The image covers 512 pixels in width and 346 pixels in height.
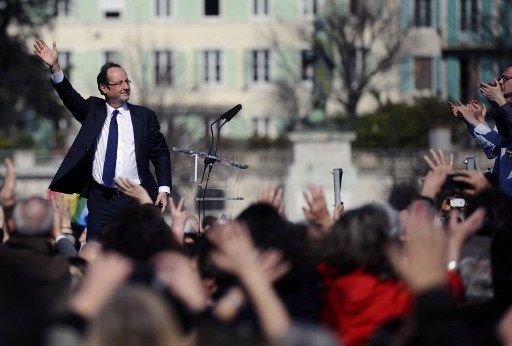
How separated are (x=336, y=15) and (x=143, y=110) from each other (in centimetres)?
6169

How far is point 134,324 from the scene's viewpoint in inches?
254

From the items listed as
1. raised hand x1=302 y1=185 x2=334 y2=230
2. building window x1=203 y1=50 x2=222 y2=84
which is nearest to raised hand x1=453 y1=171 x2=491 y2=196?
raised hand x1=302 y1=185 x2=334 y2=230

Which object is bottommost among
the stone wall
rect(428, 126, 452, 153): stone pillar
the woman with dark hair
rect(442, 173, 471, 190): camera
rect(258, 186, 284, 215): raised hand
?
the stone wall

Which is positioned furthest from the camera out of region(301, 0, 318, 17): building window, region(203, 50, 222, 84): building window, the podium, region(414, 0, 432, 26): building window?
region(414, 0, 432, 26): building window

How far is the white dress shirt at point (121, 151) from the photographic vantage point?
45.7ft

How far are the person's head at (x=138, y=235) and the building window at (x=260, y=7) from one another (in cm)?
7030

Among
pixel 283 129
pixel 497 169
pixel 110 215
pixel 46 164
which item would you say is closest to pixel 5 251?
pixel 110 215

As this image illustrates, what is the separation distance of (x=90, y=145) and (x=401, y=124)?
55200mm

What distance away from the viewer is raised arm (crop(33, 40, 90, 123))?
44.8ft

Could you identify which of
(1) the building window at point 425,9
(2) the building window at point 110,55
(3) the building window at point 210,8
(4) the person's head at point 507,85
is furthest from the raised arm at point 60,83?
(1) the building window at point 425,9

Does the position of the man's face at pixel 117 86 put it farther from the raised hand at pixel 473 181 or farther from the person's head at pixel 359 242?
the person's head at pixel 359 242

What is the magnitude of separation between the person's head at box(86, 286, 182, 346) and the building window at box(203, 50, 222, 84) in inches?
2861

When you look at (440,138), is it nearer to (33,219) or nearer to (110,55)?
(110,55)

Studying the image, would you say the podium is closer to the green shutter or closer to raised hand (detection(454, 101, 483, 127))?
raised hand (detection(454, 101, 483, 127))
